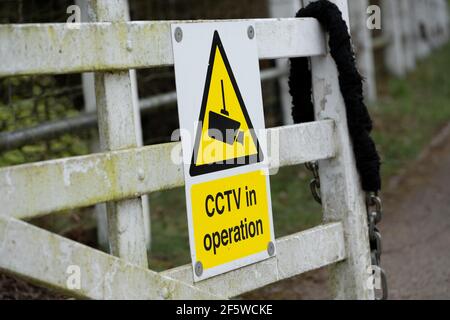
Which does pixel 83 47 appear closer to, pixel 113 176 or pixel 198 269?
pixel 113 176

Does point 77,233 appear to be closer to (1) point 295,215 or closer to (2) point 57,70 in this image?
(1) point 295,215

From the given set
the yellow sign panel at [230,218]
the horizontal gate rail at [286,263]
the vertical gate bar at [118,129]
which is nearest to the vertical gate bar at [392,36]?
the horizontal gate rail at [286,263]

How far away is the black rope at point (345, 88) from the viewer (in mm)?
3355

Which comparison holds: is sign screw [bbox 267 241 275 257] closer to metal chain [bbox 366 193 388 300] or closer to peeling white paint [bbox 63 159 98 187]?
metal chain [bbox 366 193 388 300]

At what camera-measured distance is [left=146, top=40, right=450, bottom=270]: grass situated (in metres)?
5.59

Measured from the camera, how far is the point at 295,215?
19.7 feet

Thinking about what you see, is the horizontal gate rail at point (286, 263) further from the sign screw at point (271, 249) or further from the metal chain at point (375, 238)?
the metal chain at point (375, 238)

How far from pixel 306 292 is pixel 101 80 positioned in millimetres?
2467

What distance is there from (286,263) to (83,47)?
1182mm

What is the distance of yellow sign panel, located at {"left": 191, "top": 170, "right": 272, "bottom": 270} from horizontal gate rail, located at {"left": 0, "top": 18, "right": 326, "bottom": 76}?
47cm

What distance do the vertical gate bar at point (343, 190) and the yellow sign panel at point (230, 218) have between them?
0.47 meters

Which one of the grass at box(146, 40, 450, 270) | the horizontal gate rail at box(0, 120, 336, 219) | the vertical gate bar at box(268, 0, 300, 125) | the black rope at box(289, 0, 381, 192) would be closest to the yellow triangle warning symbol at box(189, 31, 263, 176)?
the horizontal gate rail at box(0, 120, 336, 219)

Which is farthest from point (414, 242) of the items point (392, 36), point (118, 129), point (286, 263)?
point (392, 36)
